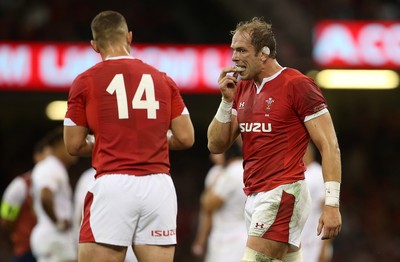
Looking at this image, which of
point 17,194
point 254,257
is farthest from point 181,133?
point 17,194

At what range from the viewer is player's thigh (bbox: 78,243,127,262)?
6339 mm

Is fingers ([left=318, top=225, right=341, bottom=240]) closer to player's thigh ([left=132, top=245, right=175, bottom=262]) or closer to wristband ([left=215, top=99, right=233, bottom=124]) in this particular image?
player's thigh ([left=132, top=245, right=175, bottom=262])

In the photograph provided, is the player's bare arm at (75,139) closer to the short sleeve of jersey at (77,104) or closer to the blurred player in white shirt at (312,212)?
the short sleeve of jersey at (77,104)

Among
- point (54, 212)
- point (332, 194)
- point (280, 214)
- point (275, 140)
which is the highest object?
point (275, 140)

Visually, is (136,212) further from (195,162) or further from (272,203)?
(195,162)

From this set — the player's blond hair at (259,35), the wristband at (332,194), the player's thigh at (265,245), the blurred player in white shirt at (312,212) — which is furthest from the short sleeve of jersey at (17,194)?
the wristband at (332,194)

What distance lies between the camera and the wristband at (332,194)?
20.8 feet

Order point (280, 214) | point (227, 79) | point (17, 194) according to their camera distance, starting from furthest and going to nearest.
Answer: point (17, 194) → point (227, 79) → point (280, 214)

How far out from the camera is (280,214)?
259 inches

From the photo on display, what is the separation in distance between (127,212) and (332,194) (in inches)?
50.5

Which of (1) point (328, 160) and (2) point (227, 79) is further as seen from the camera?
(2) point (227, 79)

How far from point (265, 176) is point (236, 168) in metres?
4.54

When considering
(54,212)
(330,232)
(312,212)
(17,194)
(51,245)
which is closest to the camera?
(330,232)

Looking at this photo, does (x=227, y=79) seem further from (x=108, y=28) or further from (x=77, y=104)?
(x=77, y=104)
